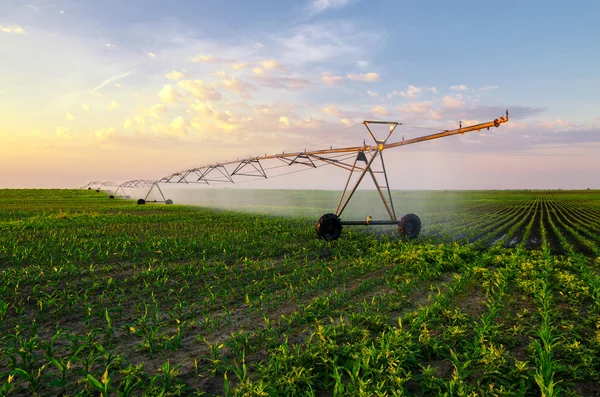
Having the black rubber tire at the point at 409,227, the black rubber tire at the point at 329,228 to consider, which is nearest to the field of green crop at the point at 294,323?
the black rubber tire at the point at 329,228

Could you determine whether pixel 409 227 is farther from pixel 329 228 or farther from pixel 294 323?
pixel 294 323

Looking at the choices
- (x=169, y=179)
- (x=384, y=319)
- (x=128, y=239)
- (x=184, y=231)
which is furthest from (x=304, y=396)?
(x=169, y=179)

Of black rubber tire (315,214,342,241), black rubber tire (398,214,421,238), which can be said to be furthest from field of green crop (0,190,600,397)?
black rubber tire (398,214,421,238)

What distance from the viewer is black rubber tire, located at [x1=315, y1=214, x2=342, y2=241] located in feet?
50.7

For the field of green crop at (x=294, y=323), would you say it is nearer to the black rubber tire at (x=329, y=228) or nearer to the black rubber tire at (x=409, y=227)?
the black rubber tire at (x=329, y=228)

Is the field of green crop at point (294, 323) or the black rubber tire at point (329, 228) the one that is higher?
the black rubber tire at point (329, 228)

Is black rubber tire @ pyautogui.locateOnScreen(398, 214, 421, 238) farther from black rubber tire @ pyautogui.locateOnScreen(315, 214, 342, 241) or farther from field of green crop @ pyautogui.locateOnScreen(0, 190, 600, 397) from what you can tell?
black rubber tire @ pyautogui.locateOnScreen(315, 214, 342, 241)

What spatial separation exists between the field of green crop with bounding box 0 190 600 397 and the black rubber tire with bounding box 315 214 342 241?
6.90 ft

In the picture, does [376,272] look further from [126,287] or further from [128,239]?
[128,239]

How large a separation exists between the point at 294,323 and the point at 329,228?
9.20 m

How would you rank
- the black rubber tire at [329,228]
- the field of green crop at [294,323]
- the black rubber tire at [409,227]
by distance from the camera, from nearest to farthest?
the field of green crop at [294,323], the black rubber tire at [329,228], the black rubber tire at [409,227]

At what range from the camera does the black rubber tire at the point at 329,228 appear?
15.5 meters

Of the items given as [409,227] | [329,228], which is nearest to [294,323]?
[329,228]

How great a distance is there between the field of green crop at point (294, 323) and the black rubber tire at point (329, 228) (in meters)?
2.10
